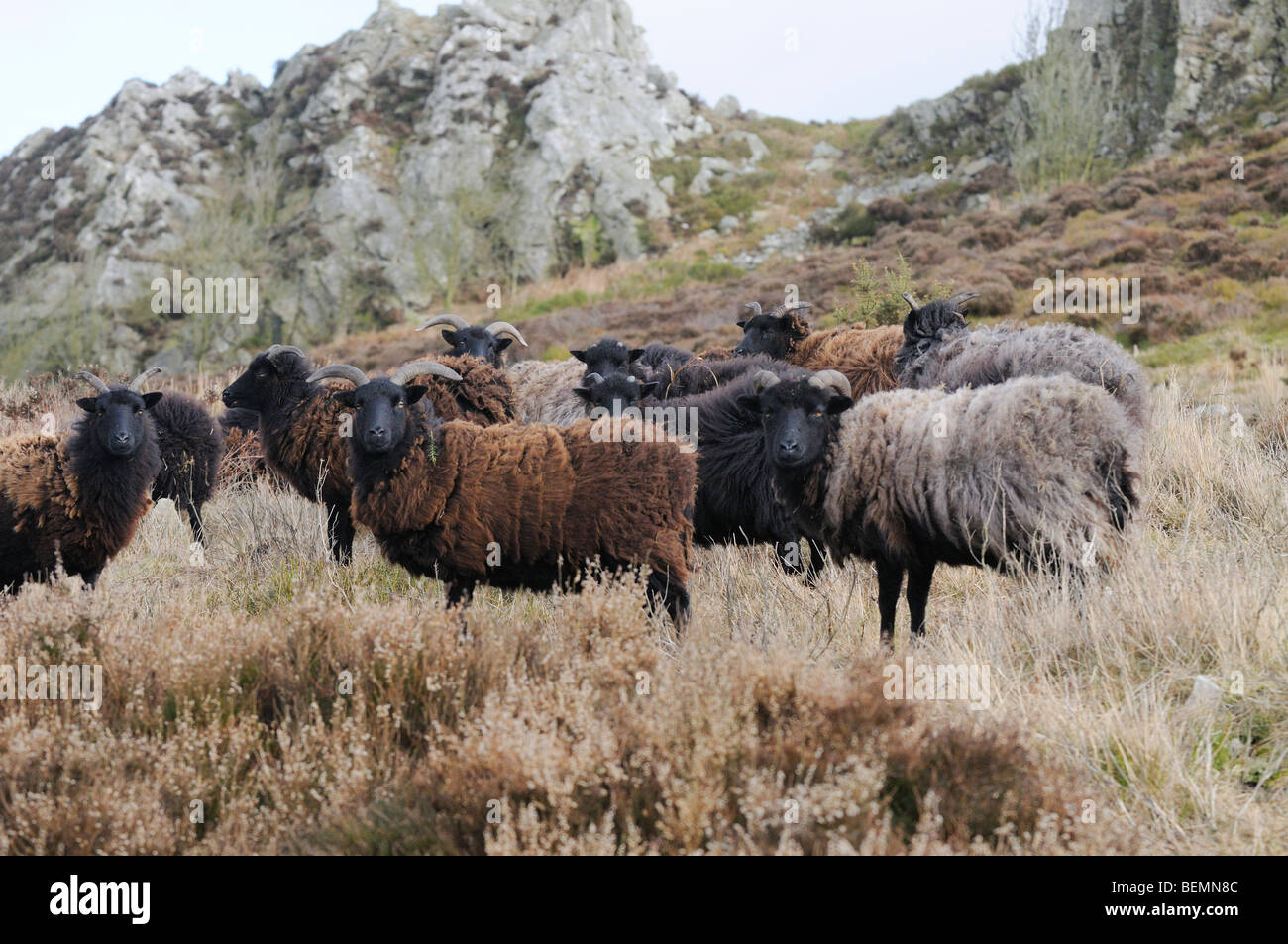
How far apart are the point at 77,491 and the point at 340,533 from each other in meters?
1.85

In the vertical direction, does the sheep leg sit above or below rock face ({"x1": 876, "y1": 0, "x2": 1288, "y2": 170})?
below

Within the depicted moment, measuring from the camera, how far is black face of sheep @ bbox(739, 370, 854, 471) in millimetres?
6195

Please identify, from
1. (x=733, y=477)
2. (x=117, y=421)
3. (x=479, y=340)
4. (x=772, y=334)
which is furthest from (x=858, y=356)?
(x=117, y=421)

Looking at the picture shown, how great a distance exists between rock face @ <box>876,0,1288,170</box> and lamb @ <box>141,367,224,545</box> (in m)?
38.3

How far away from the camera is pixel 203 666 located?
179 inches

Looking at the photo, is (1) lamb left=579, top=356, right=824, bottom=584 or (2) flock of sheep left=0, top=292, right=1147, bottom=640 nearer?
(2) flock of sheep left=0, top=292, right=1147, bottom=640

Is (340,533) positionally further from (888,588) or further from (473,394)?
(888,588)

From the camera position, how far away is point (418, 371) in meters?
6.78

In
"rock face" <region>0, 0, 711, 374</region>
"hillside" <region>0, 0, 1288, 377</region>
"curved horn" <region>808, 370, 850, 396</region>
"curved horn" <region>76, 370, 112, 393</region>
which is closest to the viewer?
"curved horn" <region>808, 370, 850, 396</region>

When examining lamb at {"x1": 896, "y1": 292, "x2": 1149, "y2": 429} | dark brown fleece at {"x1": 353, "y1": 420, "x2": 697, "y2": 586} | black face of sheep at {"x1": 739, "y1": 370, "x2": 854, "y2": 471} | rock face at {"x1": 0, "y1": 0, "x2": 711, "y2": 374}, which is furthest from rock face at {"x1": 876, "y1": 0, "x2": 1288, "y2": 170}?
dark brown fleece at {"x1": 353, "y1": 420, "x2": 697, "y2": 586}

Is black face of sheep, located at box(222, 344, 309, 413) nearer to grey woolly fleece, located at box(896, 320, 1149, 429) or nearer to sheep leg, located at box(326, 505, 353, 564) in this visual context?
sheep leg, located at box(326, 505, 353, 564)
